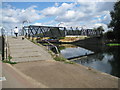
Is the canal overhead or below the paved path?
below

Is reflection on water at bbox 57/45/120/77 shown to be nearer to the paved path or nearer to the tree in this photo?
the paved path

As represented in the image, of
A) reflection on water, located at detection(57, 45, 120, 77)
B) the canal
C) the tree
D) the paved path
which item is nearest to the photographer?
the paved path

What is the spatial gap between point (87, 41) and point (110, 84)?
60.9 meters

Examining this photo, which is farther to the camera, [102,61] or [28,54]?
[102,61]

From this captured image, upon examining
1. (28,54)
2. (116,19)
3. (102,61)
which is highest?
(116,19)

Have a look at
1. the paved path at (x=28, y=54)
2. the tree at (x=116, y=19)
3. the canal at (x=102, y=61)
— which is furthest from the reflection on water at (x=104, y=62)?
the tree at (x=116, y=19)

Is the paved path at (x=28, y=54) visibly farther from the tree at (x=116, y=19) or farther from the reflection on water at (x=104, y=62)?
the tree at (x=116, y=19)

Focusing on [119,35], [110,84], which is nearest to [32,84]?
[110,84]

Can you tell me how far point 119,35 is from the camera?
2179 inches

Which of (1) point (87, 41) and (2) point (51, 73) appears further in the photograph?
(1) point (87, 41)

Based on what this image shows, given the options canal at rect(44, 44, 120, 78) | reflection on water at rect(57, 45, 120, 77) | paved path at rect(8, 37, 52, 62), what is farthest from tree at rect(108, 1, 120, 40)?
paved path at rect(8, 37, 52, 62)

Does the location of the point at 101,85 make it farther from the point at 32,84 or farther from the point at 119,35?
the point at 119,35

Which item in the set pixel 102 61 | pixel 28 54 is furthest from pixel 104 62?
pixel 28 54

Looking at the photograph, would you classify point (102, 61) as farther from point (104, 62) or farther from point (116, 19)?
point (116, 19)
